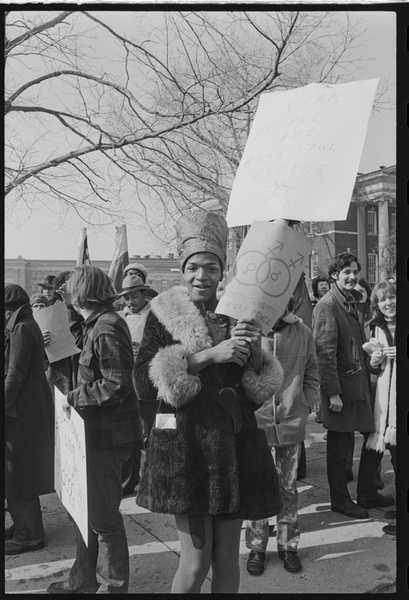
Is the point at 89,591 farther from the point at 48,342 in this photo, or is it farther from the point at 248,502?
the point at 48,342

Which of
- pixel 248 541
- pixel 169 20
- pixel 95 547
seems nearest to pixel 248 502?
pixel 95 547

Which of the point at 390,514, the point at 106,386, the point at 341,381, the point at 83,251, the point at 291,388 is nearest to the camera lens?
the point at 106,386

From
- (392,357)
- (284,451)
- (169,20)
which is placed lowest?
(284,451)

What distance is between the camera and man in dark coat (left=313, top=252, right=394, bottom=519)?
13.6 feet

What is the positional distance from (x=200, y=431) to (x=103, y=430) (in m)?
0.79

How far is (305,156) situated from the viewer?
7.47 feet

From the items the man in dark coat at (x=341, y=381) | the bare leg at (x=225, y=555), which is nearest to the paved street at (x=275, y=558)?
the man in dark coat at (x=341, y=381)

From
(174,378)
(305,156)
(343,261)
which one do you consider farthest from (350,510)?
(305,156)

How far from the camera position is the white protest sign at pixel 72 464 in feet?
8.71

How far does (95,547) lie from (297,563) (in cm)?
126

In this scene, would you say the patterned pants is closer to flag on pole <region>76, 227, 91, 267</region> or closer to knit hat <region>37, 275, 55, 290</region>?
Result: flag on pole <region>76, 227, 91, 267</region>

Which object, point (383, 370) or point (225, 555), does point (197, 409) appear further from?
point (383, 370)

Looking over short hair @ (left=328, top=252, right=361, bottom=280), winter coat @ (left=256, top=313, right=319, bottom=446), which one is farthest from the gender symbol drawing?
short hair @ (left=328, top=252, right=361, bottom=280)

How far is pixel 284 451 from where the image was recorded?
3.53m
